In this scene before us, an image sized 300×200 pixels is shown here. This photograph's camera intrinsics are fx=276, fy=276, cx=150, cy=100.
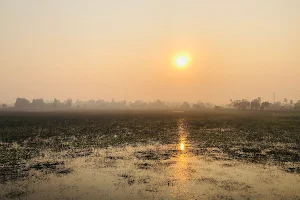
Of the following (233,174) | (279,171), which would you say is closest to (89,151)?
(233,174)

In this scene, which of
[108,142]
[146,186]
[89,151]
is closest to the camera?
[146,186]

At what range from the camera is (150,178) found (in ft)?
68.7

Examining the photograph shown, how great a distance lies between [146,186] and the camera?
747 inches

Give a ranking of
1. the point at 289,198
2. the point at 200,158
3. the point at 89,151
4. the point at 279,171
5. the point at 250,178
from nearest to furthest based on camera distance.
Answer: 1. the point at 289,198
2. the point at 250,178
3. the point at 279,171
4. the point at 200,158
5. the point at 89,151

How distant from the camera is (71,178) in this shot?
70.2ft

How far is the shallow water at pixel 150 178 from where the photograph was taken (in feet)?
57.3

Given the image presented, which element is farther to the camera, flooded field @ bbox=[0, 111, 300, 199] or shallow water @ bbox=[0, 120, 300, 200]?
flooded field @ bbox=[0, 111, 300, 199]

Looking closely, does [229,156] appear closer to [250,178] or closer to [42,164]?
[250,178]

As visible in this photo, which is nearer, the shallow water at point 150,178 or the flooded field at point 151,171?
the shallow water at point 150,178

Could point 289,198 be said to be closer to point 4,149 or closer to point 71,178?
point 71,178

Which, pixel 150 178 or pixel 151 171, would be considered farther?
pixel 151 171

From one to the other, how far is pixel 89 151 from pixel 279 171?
812 inches

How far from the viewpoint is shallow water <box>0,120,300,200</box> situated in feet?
57.3

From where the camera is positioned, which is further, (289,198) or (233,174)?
(233,174)
